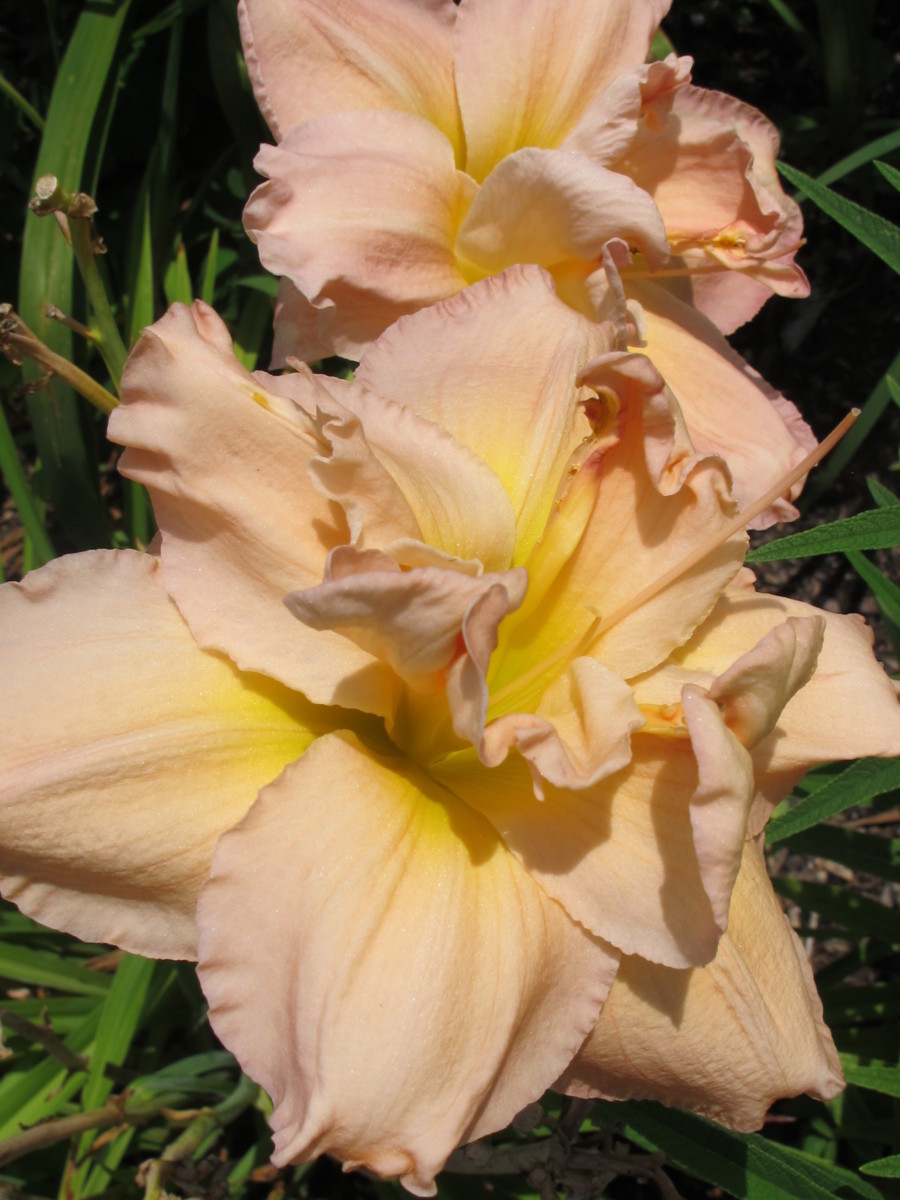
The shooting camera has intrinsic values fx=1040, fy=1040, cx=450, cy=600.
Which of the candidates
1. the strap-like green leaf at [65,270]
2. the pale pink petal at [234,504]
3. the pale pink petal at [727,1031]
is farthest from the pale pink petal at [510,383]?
the strap-like green leaf at [65,270]

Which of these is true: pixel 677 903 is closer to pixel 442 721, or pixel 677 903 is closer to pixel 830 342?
pixel 442 721

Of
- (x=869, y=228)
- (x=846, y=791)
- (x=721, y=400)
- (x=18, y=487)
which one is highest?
(x=869, y=228)

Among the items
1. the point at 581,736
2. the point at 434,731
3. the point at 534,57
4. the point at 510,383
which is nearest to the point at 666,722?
the point at 581,736

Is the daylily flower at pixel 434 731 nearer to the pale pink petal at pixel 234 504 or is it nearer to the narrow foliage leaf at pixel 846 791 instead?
the pale pink petal at pixel 234 504

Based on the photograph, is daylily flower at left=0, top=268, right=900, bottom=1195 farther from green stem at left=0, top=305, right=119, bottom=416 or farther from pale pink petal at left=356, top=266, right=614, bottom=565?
green stem at left=0, top=305, right=119, bottom=416

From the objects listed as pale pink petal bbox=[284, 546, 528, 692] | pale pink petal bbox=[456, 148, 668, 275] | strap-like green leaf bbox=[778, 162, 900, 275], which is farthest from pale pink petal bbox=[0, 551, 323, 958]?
strap-like green leaf bbox=[778, 162, 900, 275]

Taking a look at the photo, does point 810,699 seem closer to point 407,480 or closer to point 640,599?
point 640,599
